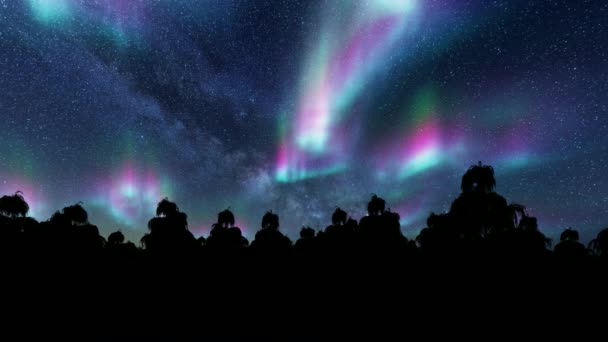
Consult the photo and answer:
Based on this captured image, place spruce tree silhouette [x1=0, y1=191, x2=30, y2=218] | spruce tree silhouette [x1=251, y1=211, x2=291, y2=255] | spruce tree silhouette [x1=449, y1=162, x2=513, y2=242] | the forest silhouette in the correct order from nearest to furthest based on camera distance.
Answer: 1. the forest silhouette
2. spruce tree silhouette [x1=449, y1=162, x2=513, y2=242]
3. spruce tree silhouette [x1=0, y1=191, x2=30, y2=218]
4. spruce tree silhouette [x1=251, y1=211, x2=291, y2=255]

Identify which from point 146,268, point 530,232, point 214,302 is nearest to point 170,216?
point 146,268

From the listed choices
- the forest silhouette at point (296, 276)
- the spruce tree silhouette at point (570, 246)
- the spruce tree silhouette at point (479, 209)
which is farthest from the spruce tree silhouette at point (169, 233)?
the spruce tree silhouette at point (570, 246)

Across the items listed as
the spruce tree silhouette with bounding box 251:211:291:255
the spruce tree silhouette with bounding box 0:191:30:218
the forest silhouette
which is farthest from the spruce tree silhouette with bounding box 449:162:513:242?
the spruce tree silhouette with bounding box 0:191:30:218

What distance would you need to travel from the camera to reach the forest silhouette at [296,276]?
15688 mm

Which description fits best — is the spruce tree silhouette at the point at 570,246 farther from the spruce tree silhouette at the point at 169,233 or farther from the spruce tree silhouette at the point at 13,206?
the spruce tree silhouette at the point at 13,206

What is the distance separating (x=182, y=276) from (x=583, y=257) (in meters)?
27.7

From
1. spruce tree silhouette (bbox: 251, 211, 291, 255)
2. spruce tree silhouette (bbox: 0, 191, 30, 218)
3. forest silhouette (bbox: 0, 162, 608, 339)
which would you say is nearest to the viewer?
forest silhouette (bbox: 0, 162, 608, 339)

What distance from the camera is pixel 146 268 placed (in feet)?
75.8

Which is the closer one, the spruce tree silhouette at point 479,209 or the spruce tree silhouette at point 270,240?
the spruce tree silhouette at point 479,209

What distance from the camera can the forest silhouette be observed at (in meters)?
15.7

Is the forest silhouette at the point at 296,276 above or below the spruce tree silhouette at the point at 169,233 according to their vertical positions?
below

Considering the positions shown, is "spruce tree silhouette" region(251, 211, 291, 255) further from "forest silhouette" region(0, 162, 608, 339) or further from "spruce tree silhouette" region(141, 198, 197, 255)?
"spruce tree silhouette" region(141, 198, 197, 255)

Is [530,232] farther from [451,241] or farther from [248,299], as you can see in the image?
[248,299]

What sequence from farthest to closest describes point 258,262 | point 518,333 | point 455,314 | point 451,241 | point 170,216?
point 170,216
point 258,262
point 451,241
point 455,314
point 518,333
